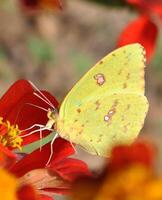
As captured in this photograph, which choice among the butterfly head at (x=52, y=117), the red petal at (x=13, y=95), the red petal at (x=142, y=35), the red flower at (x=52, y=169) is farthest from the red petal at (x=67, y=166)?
the red petal at (x=142, y=35)

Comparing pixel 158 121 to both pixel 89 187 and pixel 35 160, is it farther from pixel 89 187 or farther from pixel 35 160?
pixel 89 187

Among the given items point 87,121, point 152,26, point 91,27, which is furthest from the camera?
point 91,27

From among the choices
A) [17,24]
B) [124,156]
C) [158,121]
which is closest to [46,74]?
[17,24]

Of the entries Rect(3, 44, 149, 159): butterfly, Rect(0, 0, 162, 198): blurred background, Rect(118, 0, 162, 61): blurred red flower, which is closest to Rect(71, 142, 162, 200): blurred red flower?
Rect(3, 44, 149, 159): butterfly

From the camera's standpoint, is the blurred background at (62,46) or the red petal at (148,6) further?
the blurred background at (62,46)

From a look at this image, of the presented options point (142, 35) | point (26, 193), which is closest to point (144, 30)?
point (142, 35)

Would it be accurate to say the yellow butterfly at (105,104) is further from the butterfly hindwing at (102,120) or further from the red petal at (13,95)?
the red petal at (13,95)

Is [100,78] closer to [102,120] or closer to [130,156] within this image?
[102,120]
